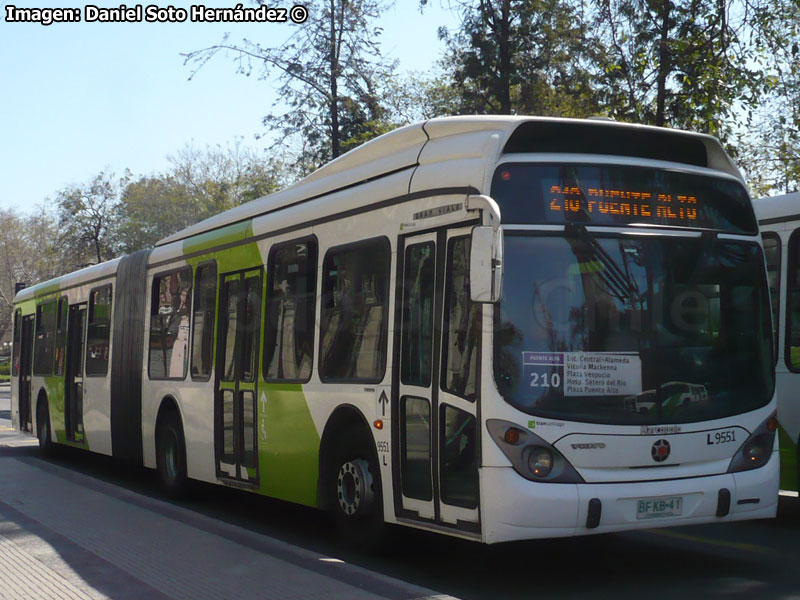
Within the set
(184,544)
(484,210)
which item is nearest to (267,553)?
(184,544)

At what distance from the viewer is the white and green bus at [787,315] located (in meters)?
9.62

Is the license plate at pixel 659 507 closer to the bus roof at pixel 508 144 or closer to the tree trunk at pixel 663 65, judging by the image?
the bus roof at pixel 508 144

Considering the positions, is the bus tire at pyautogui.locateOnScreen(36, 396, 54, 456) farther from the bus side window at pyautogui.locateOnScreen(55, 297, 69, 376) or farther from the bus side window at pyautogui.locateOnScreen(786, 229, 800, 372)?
the bus side window at pyautogui.locateOnScreen(786, 229, 800, 372)

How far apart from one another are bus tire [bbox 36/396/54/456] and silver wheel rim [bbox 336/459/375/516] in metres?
11.6

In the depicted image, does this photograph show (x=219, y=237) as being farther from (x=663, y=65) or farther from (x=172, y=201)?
(x=172, y=201)

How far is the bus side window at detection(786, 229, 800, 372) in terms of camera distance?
963 cm

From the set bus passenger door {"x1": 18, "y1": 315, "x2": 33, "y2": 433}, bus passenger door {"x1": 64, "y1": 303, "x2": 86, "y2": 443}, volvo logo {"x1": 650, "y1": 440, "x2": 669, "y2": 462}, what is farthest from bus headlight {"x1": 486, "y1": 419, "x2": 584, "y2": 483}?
bus passenger door {"x1": 18, "y1": 315, "x2": 33, "y2": 433}

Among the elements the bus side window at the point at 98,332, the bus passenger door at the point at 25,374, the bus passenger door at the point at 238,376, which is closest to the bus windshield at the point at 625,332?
the bus passenger door at the point at 238,376

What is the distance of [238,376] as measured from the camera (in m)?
11.1

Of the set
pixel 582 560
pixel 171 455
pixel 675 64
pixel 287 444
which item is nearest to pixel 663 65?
pixel 675 64

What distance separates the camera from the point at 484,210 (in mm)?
6922

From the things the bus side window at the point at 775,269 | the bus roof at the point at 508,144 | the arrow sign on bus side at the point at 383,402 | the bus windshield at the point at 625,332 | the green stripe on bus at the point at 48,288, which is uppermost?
the bus roof at the point at 508,144

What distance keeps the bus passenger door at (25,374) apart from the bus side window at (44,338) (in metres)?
0.45

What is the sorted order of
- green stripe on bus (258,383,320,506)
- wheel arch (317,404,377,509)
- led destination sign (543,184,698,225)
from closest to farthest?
led destination sign (543,184,698,225)
wheel arch (317,404,377,509)
green stripe on bus (258,383,320,506)
